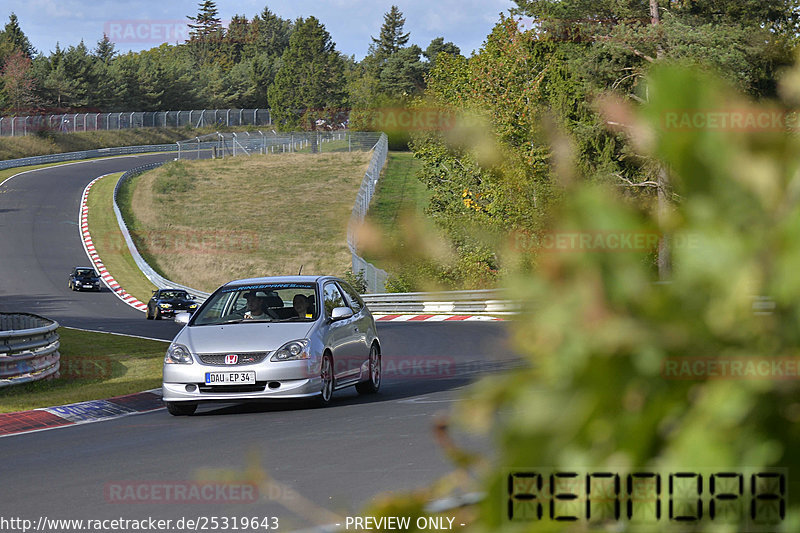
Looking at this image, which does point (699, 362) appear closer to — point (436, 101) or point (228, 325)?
point (228, 325)

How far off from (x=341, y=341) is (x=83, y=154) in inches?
3520

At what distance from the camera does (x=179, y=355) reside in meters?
12.2

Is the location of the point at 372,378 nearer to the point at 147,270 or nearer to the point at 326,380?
the point at 326,380

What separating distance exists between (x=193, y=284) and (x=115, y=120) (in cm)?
6581

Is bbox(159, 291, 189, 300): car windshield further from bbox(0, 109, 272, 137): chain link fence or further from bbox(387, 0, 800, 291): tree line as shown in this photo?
bbox(0, 109, 272, 137): chain link fence

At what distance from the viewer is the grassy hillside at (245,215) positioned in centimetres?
5312

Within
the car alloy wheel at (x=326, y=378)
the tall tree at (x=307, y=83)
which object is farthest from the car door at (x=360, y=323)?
the tall tree at (x=307, y=83)

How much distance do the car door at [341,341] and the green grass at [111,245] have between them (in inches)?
1301

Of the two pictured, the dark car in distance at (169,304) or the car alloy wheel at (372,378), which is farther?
the dark car in distance at (169,304)

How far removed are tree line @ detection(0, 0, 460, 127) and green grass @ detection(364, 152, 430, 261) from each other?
83.0ft
